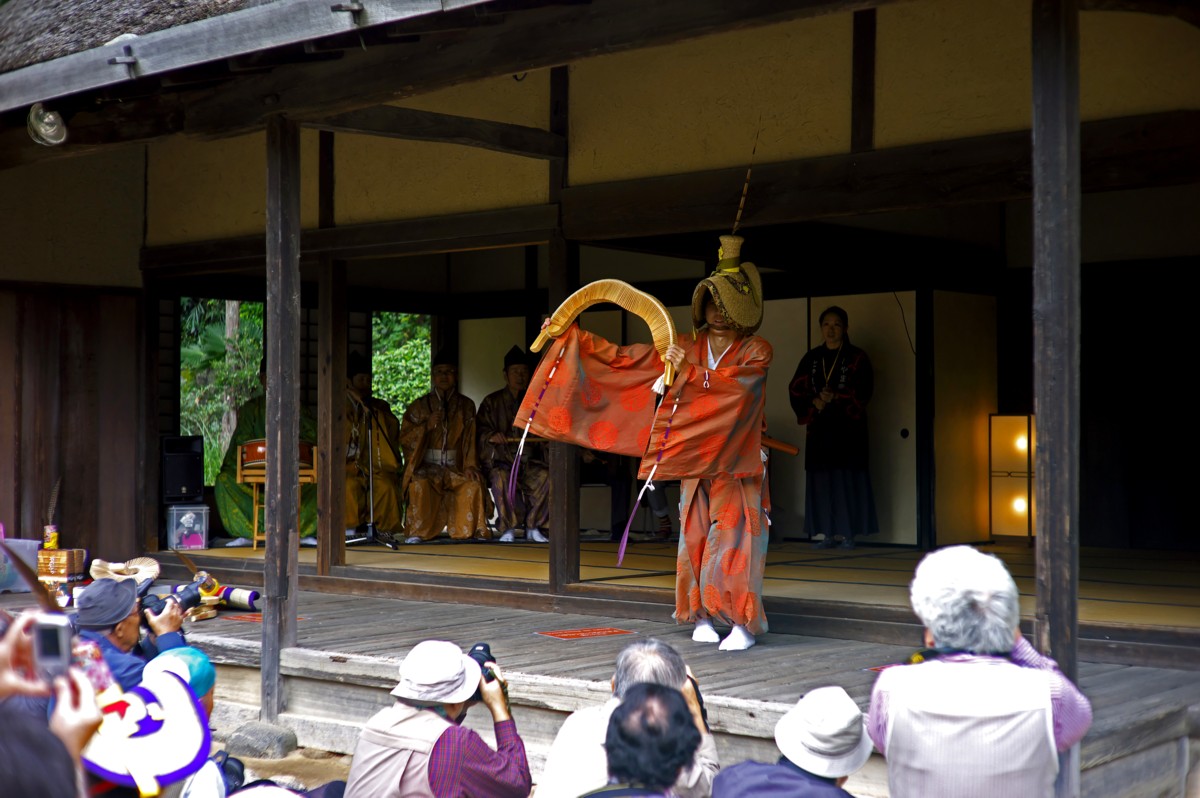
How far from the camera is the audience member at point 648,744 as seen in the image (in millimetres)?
2172

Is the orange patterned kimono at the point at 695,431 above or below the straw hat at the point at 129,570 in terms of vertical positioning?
above

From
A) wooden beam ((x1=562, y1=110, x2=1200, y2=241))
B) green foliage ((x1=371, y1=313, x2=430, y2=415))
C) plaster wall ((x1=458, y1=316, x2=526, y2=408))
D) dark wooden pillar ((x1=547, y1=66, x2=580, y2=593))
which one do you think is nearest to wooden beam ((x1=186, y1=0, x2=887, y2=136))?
wooden beam ((x1=562, y1=110, x2=1200, y2=241))

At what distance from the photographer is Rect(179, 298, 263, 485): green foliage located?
18.3m

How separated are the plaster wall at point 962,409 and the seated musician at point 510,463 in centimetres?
285

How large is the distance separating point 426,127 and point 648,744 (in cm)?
408

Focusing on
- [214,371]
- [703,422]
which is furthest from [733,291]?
[214,371]

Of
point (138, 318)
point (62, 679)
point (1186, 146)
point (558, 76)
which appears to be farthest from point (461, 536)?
point (62, 679)

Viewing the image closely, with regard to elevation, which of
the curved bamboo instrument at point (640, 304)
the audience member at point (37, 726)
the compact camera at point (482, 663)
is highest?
the curved bamboo instrument at point (640, 304)

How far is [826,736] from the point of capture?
2.49 meters

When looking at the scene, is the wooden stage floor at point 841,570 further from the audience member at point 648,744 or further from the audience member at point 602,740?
the audience member at point 648,744

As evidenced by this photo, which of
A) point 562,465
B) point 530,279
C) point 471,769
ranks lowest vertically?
point 471,769

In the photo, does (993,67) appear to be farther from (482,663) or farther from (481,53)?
(482,663)

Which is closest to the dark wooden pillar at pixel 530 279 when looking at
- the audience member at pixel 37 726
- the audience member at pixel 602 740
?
the audience member at pixel 602 740

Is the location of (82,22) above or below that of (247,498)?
above
